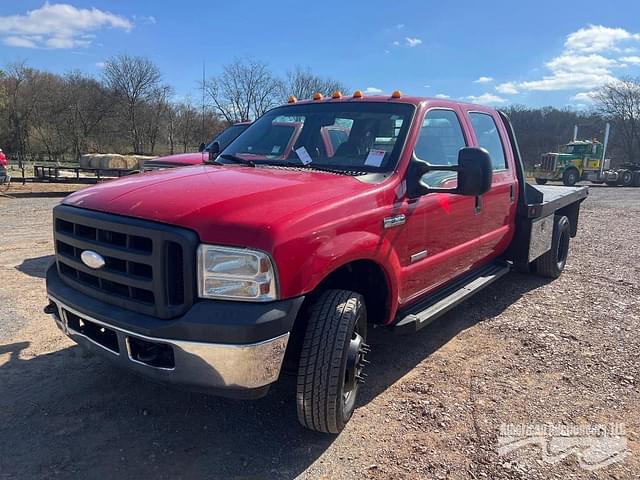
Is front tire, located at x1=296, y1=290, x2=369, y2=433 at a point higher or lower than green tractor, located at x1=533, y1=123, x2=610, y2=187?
lower

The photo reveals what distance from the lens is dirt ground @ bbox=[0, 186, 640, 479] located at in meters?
2.62

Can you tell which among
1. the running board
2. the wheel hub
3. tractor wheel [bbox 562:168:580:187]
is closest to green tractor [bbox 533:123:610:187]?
tractor wheel [bbox 562:168:580:187]

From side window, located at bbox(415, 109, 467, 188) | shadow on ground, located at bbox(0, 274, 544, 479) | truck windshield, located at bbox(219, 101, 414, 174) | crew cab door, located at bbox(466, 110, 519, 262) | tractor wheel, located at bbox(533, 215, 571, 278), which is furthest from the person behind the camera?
tractor wheel, located at bbox(533, 215, 571, 278)

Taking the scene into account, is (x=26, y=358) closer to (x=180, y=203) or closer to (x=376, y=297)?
(x=180, y=203)

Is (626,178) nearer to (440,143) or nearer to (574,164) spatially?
(574,164)

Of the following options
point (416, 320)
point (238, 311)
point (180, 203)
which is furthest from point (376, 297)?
point (180, 203)

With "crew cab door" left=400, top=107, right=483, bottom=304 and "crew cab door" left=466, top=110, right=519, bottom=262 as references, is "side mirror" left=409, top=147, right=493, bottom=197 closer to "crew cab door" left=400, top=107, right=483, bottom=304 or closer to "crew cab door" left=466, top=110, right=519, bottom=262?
"crew cab door" left=400, top=107, right=483, bottom=304

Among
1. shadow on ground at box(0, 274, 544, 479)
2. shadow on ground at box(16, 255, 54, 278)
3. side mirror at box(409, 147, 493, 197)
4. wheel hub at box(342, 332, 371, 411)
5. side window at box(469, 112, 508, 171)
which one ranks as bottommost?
shadow on ground at box(0, 274, 544, 479)

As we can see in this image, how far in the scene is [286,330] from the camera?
240 centimetres

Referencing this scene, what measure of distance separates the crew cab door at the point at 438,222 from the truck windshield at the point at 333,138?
219 mm

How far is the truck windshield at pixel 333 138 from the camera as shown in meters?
3.44

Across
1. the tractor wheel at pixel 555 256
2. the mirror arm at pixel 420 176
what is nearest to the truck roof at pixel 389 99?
the mirror arm at pixel 420 176

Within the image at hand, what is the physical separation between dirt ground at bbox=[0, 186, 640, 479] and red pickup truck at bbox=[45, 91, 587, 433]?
1.18 feet

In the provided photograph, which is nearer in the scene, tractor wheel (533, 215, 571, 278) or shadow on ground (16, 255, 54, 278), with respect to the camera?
shadow on ground (16, 255, 54, 278)
